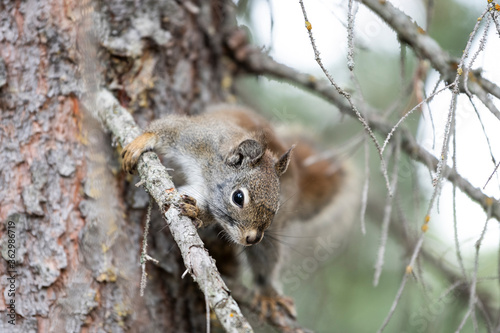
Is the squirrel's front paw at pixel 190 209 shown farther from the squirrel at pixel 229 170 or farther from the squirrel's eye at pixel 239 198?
the squirrel's eye at pixel 239 198

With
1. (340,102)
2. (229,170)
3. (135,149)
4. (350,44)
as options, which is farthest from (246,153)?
(350,44)

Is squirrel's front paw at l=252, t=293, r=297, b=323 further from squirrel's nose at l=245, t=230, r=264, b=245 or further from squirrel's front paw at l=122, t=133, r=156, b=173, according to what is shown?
squirrel's front paw at l=122, t=133, r=156, b=173

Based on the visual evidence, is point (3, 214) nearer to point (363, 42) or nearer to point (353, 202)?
point (363, 42)

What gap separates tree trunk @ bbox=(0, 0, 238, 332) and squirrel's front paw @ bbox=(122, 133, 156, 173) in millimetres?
223

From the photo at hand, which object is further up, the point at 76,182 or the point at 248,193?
the point at 248,193

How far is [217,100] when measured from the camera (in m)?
2.69

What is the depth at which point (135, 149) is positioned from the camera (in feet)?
5.65

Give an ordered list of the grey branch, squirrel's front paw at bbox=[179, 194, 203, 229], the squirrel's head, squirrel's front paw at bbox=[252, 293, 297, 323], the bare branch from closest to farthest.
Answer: the grey branch → squirrel's front paw at bbox=[179, 194, 203, 229] → the bare branch → the squirrel's head → squirrel's front paw at bbox=[252, 293, 297, 323]

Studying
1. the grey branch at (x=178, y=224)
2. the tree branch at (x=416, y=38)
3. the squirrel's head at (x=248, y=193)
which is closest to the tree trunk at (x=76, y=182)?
the grey branch at (x=178, y=224)

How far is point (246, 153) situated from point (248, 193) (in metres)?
0.17

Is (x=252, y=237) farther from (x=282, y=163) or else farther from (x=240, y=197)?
(x=282, y=163)

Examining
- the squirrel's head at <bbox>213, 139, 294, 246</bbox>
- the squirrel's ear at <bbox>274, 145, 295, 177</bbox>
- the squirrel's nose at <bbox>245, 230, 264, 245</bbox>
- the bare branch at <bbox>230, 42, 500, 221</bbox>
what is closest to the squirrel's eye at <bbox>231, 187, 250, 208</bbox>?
the squirrel's head at <bbox>213, 139, 294, 246</bbox>

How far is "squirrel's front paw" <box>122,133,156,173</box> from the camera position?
1.71 metres

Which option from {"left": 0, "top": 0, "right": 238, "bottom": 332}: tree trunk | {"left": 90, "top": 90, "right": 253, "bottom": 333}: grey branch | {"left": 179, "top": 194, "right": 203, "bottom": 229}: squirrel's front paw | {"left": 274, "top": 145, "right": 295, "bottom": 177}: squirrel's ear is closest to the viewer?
{"left": 90, "top": 90, "right": 253, "bottom": 333}: grey branch
